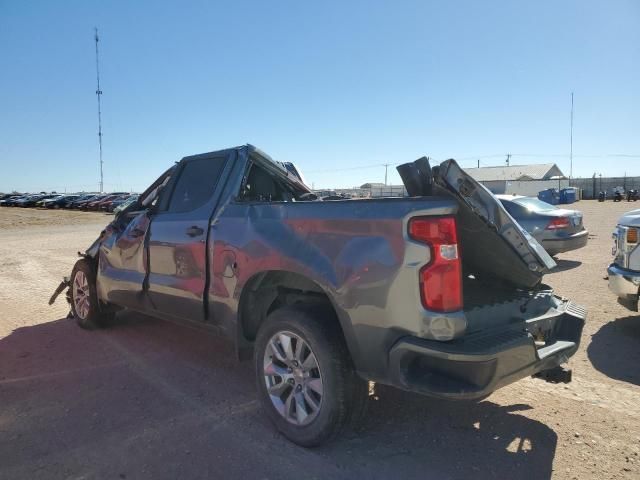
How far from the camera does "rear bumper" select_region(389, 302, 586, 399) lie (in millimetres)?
2576

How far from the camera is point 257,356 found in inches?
138

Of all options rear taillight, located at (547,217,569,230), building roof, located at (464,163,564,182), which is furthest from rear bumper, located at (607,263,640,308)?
building roof, located at (464,163,564,182)

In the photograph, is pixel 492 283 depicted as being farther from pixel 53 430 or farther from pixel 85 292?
pixel 85 292

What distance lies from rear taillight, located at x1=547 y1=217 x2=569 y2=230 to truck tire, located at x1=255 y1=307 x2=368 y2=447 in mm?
8114

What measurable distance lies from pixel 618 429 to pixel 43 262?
1216 centimetres

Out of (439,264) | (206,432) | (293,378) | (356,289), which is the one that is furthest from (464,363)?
(206,432)

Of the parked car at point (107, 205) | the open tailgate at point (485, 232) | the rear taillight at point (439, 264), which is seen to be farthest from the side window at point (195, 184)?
the parked car at point (107, 205)

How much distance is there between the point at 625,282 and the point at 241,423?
4.03 metres

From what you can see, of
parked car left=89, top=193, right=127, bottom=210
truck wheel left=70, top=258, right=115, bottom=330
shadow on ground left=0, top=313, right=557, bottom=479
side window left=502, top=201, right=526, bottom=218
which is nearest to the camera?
shadow on ground left=0, top=313, right=557, bottom=479

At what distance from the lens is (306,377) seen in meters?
3.21

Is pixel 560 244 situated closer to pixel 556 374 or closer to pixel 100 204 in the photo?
pixel 556 374

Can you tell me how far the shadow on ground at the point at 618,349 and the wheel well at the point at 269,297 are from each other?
2.89 m

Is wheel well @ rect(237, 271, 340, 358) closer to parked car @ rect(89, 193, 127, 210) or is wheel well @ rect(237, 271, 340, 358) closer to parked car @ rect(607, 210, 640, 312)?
parked car @ rect(607, 210, 640, 312)

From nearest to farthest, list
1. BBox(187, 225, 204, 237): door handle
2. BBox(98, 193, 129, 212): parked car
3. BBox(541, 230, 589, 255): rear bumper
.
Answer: BBox(187, 225, 204, 237): door handle, BBox(541, 230, 589, 255): rear bumper, BBox(98, 193, 129, 212): parked car
